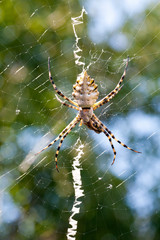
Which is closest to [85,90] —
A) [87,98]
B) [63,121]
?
[87,98]

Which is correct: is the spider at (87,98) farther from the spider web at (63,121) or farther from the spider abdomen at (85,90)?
the spider web at (63,121)

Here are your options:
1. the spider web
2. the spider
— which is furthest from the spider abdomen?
the spider web

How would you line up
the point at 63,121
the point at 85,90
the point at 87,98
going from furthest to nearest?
the point at 63,121 → the point at 87,98 → the point at 85,90

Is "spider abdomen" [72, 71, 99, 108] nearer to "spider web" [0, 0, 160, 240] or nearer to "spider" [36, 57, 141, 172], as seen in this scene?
"spider" [36, 57, 141, 172]

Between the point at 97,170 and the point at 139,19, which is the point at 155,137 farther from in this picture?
the point at 139,19

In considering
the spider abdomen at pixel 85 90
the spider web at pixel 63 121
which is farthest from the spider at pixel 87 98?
the spider web at pixel 63 121

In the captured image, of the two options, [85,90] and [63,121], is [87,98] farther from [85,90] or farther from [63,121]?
[63,121]
